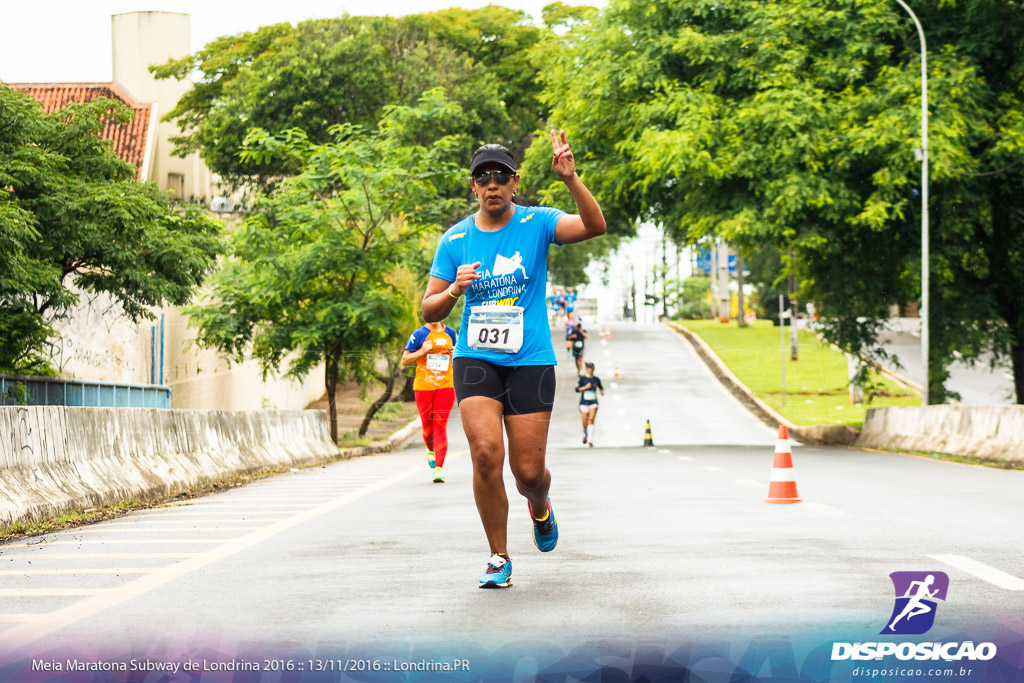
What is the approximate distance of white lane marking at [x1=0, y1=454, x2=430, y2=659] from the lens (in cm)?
533

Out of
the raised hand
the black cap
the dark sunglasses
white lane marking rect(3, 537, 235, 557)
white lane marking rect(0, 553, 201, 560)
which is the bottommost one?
white lane marking rect(3, 537, 235, 557)

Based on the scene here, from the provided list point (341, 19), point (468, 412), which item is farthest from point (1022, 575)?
point (341, 19)

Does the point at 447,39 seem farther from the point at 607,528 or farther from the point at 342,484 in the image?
the point at 607,528

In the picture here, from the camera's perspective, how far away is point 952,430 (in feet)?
72.6

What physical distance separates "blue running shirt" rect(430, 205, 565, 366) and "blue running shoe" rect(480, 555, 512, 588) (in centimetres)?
93

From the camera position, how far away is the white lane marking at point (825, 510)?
10.3 meters

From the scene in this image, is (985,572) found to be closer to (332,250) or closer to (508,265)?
(508,265)

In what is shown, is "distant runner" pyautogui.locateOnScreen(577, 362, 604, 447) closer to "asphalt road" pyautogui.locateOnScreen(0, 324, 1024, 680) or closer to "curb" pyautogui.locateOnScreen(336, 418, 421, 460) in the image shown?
"curb" pyautogui.locateOnScreen(336, 418, 421, 460)

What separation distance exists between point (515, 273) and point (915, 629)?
2.59 meters

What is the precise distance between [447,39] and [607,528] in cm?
4556

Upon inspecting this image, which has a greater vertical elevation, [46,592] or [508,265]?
[508,265]

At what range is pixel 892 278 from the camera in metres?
28.7

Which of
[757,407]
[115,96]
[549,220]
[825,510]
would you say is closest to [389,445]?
[115,96]

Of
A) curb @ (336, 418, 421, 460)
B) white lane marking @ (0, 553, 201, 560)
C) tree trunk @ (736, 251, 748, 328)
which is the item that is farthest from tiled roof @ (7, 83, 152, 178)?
tree trunk @ (736, 251, 748, 328)
